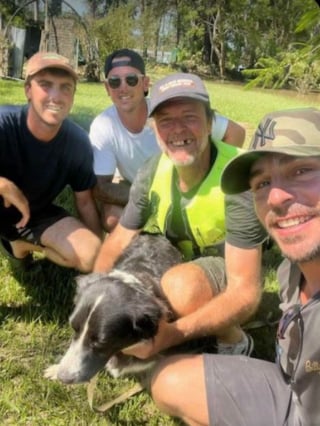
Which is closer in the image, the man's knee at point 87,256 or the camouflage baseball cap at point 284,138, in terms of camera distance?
the camouflage baseball cap at point 284,138

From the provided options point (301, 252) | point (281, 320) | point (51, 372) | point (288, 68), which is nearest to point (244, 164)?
point (301, 252)

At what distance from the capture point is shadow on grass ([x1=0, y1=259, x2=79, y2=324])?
3.66 m

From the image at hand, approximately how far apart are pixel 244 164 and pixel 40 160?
207 centimetres

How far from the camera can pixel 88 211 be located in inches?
166

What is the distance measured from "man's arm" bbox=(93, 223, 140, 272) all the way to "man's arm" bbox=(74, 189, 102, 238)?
533 millimetres

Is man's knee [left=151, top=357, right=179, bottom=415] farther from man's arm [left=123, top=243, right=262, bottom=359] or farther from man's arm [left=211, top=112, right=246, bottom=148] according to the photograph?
man's arm [left=211, top=112, right=246, bottom=148]

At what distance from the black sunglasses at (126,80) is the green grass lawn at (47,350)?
1694 mm

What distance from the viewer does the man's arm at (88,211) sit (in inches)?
164

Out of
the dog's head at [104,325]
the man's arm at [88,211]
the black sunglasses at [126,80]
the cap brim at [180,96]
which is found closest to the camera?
the dog's head at [104,325]

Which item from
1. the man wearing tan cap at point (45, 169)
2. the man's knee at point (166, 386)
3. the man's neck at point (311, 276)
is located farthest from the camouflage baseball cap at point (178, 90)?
the man's knee at point (166, 386)

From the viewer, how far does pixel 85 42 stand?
27953 millimetres

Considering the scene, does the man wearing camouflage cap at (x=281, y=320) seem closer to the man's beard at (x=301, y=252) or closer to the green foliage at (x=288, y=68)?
the man's beard at (x=301, y=252)

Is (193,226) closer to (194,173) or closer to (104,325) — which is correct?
(194,173)

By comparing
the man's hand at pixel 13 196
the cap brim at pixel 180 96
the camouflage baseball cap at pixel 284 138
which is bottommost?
the man's hand at pixel 13 196
